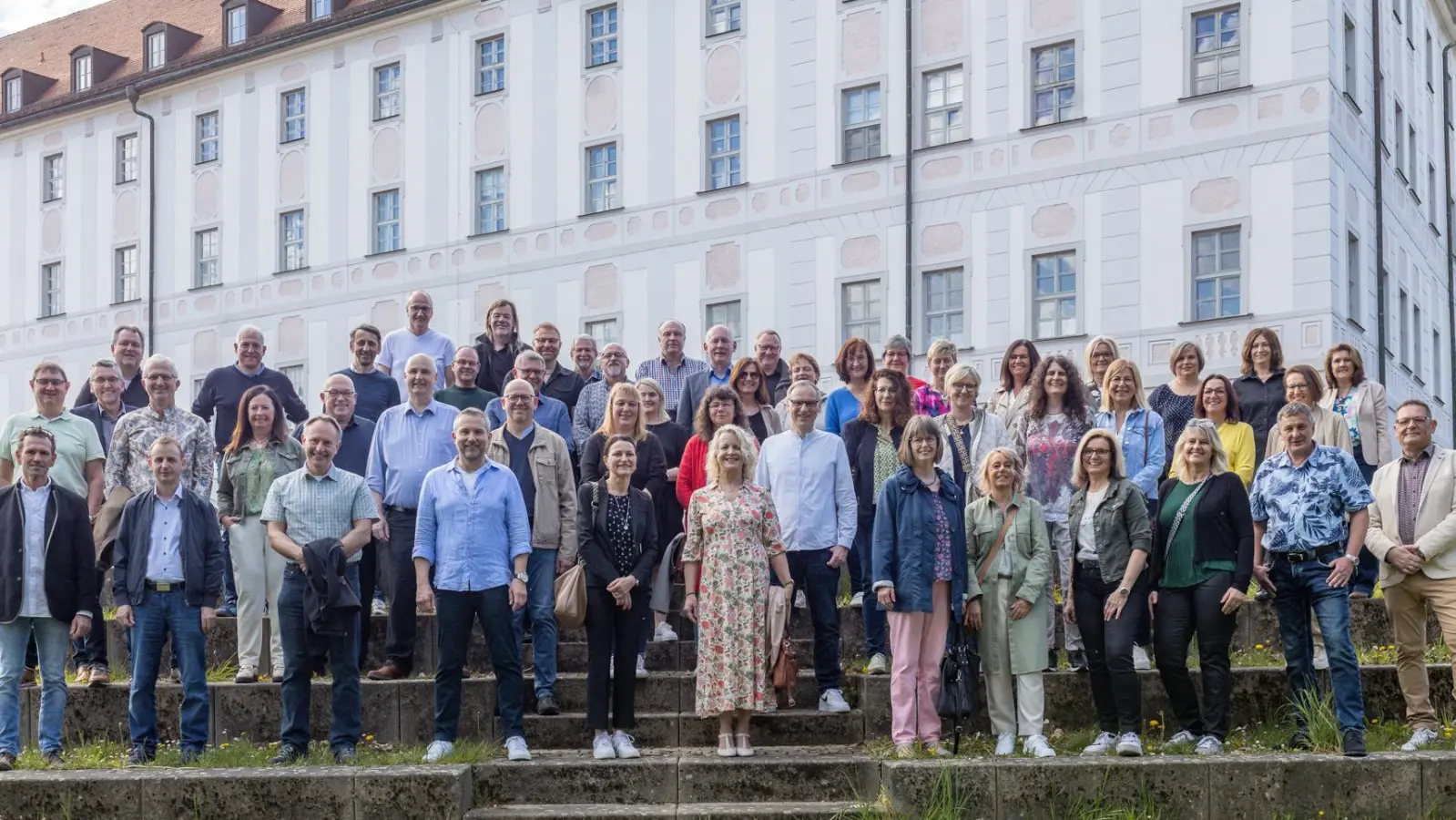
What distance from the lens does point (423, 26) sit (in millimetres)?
35000

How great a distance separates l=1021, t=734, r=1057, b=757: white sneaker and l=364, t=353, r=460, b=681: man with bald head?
379cm

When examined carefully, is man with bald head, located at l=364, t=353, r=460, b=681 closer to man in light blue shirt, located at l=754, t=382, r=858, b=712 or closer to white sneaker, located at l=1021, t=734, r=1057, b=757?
man in light blue shirt, located at l=754, t=382, r=858, b=712

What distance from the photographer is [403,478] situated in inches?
447

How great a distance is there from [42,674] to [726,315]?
20.8m

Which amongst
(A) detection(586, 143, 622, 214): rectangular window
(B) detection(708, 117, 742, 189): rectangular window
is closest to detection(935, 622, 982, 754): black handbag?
(B) detection(708, 117, 742, 189): rectangular window

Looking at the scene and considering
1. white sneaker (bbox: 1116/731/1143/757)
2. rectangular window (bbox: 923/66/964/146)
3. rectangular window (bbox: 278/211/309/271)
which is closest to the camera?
white sneaker (bbox: 1116/731/1143/757)

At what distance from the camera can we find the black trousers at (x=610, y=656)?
10195 mm

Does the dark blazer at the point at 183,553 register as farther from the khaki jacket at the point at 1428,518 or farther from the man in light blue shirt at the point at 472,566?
the khaki jacket at the point at 1428,518

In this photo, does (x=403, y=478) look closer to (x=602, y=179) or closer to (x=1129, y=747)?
(x=1129, y=747)

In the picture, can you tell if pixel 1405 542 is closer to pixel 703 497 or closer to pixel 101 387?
pixel 703 497

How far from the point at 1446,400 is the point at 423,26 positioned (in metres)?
20.8

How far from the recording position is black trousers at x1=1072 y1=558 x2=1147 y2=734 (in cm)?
989

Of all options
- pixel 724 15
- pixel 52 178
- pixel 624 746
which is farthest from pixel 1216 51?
pixel 52 178

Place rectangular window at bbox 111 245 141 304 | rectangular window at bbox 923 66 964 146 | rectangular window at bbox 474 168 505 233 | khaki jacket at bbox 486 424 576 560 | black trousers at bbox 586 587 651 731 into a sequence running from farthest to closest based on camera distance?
rectangular window at bbox 111 245 141 304
rectangular window at bbox 474 168 505 233
rectangular window at bbox 923 66 964 146
khaki jacket at bbox 486 424 576 560
black trousers at bbox 586 587 651 731
